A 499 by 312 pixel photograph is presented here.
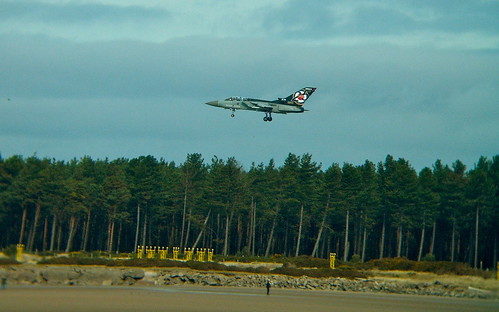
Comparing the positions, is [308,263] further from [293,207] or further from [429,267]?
[293,207]

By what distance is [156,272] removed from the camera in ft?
211

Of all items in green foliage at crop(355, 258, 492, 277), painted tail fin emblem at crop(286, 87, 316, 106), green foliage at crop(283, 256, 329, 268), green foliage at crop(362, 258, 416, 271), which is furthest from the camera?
green foliage at crop(283, 256, 329, 268)

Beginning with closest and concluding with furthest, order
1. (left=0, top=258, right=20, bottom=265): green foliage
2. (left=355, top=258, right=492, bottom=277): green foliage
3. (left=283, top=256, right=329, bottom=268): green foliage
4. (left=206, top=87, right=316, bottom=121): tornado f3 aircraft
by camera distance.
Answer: (left=0, top=258, right=20, bottom=265): green foliage
(left=355, top=258, right=492, bottom=277): green foliage
(left=206, top=87, right=316, bottom=121): tornado f3 aircraft
(left=283, top=256, right=329, bottom=268): green foliage

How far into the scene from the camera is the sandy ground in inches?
1625

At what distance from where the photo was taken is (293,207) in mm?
110312

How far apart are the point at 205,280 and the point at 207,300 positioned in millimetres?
14738

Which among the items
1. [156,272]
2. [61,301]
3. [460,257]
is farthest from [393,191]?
[61,301]

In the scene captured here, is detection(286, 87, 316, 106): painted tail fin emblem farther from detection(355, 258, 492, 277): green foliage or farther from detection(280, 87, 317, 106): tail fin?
detection(355, 258, 492, 277): green foliage

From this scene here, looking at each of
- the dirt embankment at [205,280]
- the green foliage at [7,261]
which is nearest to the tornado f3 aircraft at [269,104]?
the dirt embankment at [205,280]

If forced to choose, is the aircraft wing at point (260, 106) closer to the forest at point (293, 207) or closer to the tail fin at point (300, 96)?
the tail fin at point (300, 96)

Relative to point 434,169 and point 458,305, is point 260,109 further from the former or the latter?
point 434,169

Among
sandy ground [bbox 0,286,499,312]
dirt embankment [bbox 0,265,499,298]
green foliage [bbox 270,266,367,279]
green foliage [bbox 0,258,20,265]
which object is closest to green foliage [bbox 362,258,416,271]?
green foliage [bbox 270,266,367,279]

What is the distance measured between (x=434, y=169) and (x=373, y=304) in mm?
94146

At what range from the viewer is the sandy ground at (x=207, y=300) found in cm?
4128
